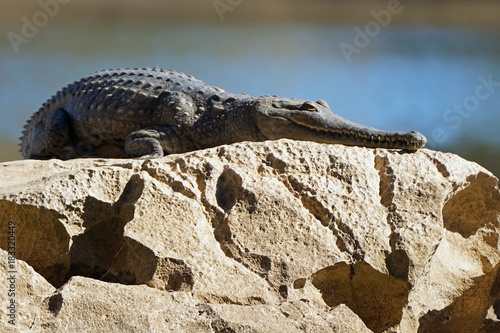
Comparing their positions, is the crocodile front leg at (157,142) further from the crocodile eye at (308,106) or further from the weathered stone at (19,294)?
the weathered stone at (19,294)

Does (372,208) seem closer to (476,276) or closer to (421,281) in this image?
(421,281)

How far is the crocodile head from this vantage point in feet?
7.71

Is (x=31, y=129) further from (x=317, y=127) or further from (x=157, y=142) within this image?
(x=317, y=127)

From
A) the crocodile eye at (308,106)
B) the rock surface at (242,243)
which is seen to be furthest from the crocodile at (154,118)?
the rock surface at (242,243)

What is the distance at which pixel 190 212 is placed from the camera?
187cm

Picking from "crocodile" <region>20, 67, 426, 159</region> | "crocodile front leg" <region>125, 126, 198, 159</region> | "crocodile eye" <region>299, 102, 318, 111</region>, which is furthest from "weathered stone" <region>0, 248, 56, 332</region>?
"crocodile eye" <region>299, 102, 318, 111</region>

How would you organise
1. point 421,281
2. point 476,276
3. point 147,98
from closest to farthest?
point 421,281 < point 476,276 < point 147,98

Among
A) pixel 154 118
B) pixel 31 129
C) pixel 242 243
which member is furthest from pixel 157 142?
pixel 242 243

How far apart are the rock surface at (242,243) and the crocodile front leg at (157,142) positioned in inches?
30.7

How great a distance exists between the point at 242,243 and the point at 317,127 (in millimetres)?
1052

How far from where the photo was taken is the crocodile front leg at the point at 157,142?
3029mm

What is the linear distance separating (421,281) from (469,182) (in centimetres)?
49

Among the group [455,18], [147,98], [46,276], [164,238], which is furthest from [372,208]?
[455,18]

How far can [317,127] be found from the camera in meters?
2.75
